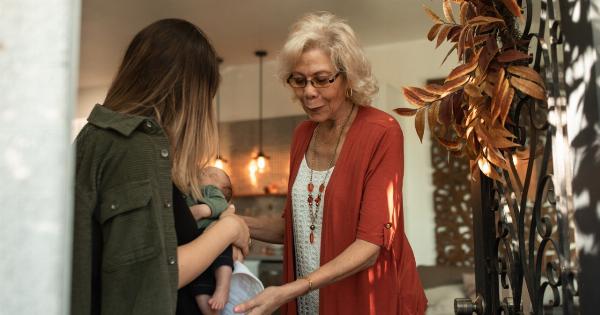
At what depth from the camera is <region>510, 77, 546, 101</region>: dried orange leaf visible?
148cm

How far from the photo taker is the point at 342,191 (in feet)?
6.95

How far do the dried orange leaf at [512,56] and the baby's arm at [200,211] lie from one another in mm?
816

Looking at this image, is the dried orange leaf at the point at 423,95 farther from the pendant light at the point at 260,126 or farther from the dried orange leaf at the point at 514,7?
the pendant light at the point at 260,126

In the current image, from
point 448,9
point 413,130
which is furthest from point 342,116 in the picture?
Result: point 413,130

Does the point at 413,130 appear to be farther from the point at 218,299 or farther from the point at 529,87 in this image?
the point at 218,299

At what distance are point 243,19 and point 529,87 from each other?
5.41 meters

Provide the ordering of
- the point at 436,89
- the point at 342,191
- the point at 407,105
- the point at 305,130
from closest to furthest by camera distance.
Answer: the point at 436,89 < the point at 342,191 < the point at 305,130 < the point at 407,105

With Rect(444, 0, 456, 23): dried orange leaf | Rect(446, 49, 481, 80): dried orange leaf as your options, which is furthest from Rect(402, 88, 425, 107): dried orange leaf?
Rect(444, 0, 456, 23): dried orange leaf

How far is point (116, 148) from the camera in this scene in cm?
132

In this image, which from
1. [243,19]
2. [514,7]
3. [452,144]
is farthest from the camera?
[243,19]

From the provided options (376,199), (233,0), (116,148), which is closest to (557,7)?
(376,199)

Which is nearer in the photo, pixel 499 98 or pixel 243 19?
pixel 499 98

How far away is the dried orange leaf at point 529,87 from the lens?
58.1 inches

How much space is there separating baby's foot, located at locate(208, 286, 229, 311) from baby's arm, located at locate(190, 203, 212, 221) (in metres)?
0.20
